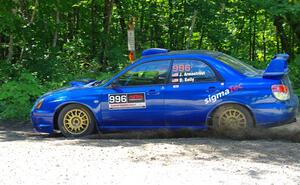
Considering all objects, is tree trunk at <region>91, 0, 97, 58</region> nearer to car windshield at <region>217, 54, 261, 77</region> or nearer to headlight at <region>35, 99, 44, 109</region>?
headlight at <region>35, 99, 44, 109</region>

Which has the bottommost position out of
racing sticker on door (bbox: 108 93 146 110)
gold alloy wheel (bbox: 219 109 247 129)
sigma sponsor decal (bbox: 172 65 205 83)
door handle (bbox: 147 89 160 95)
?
gold alloy wheel (bbox: 219 109 247 129)

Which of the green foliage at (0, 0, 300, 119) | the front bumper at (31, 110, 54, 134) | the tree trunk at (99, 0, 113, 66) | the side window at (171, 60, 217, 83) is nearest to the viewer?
the side window at (171, 60, 217, 83)

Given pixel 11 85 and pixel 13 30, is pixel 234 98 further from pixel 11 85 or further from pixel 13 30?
pixel 13 30

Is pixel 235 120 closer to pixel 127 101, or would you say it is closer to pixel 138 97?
pixel 138 97

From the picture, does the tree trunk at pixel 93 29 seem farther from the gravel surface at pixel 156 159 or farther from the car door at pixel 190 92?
the car door at pixel 190 92

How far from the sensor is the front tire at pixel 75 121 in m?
9.17

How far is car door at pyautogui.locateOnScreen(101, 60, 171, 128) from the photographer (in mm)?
8852

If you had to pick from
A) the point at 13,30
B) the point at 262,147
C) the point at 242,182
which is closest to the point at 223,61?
the point at 262,147

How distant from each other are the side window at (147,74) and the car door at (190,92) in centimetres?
16

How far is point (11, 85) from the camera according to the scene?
1240 centimetres

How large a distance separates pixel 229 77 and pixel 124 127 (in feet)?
6.74

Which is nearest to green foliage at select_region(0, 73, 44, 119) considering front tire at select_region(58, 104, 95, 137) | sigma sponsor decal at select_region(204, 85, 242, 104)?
front tire at select_region(58, 104, 95, 137)

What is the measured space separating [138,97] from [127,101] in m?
0.21

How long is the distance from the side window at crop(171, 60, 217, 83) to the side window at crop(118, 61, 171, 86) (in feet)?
0.53
